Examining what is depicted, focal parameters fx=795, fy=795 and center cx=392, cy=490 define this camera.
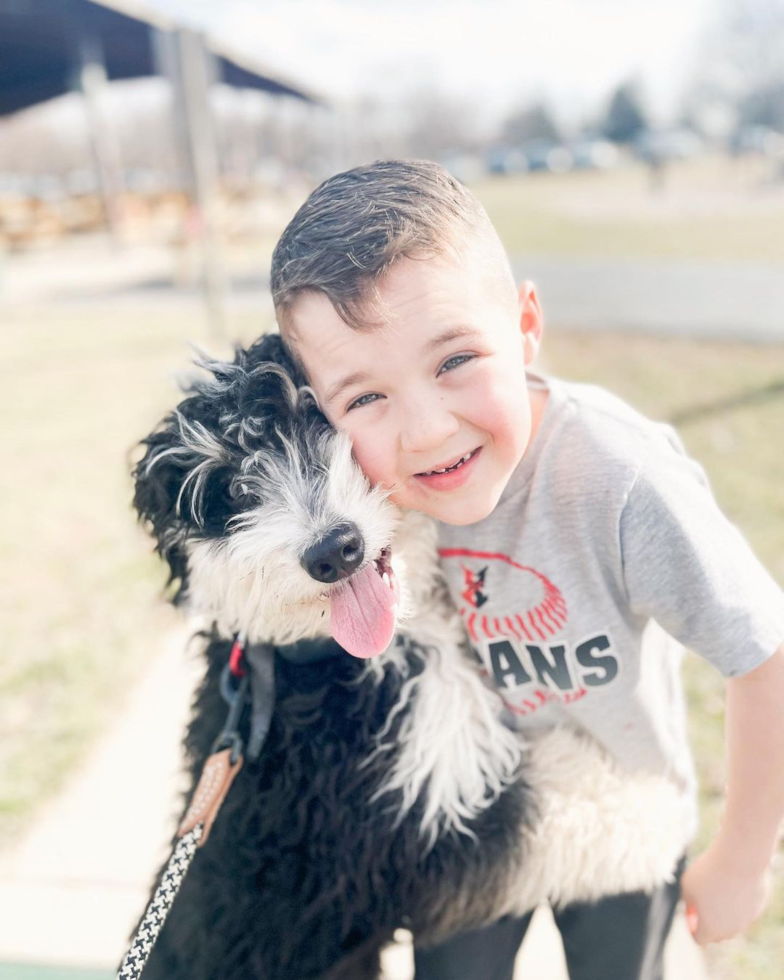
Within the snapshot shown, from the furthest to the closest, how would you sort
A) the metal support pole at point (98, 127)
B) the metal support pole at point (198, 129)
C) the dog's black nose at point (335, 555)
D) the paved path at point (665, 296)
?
the metal support pole at point (98, 127), the paved path at point (665, 296), the metal support pole at point (198, 129), the dog's black nose at point (335, 555)

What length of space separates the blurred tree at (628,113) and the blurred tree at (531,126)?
16.3 ft

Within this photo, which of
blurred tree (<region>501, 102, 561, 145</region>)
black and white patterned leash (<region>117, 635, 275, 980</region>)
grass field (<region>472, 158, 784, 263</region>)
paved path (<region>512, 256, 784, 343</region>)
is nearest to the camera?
black and white patterned leash (<region>117, 635, 275, 980</region>)

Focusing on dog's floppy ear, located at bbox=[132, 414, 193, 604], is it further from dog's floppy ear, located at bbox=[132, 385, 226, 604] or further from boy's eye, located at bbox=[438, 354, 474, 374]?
boy's eye, located at bbox=[438, 354, 474, 374]

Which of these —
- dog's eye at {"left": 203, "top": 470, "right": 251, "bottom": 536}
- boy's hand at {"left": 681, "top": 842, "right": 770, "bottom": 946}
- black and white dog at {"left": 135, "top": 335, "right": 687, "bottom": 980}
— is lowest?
boy's hand at {"left": 681, "top": 842, "right": 770, "bottom": 946}

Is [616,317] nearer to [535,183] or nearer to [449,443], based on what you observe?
[449,443]

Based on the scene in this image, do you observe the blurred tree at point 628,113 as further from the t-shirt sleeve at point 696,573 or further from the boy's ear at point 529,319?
the t-shirt sleeve at point 696,573

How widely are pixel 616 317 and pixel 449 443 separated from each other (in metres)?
8.16

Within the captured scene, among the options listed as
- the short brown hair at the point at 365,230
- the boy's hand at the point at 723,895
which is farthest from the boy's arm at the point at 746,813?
the short brown hair at the point at 365,230

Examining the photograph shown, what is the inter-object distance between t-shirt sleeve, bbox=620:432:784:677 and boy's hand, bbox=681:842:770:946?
0.47 meters

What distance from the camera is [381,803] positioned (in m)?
1.47

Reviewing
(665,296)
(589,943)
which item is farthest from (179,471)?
(665,296)

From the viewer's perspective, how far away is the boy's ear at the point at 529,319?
4.70ft

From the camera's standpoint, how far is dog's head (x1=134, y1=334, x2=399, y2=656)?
121 centimetres

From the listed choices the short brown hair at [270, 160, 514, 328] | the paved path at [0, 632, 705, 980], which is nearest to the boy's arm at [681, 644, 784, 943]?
the paved path at [0, 632, 705, 980]
